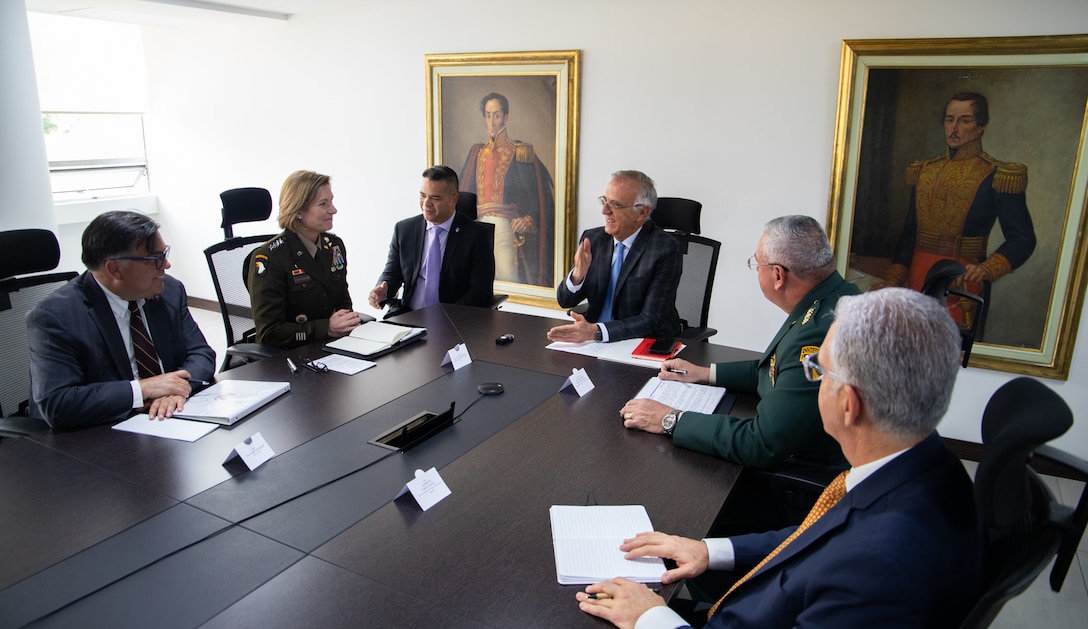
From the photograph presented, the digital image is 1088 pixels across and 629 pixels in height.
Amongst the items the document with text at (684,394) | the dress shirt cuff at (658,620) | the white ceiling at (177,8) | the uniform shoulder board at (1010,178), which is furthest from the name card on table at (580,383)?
the white ceiling at (177,8)

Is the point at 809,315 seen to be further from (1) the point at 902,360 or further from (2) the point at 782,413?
(1) the point at 902,360

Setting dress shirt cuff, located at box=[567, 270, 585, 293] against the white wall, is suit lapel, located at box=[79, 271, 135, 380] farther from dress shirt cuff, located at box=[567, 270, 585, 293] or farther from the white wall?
the white wall

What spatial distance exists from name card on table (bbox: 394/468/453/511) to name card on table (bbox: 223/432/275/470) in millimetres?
432

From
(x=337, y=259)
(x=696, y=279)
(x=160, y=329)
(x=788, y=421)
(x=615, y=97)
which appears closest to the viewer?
(x=788, y=421)

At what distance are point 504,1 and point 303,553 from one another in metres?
4.08

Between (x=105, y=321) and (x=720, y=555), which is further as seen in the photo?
(x=105, y=321)

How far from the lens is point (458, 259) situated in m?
3.94

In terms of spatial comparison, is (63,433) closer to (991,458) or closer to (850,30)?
(991,458)

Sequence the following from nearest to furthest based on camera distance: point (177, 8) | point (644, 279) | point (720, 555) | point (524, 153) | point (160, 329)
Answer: point (720, 555), point (160, 329), point (644, 279), point (524, 153), point (177, 8)

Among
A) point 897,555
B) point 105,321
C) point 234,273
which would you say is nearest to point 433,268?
point 234,273

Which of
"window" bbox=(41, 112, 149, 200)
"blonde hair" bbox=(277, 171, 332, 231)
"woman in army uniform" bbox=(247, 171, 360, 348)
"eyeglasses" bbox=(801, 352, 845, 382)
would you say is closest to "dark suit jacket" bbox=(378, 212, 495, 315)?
"woman in army uniform" bbox=(247, 171, 360, 348)

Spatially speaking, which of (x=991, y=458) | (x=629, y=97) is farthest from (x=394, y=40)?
(x=991, y=458)

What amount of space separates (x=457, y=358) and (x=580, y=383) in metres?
0.51

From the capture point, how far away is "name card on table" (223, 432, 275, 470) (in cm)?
185
